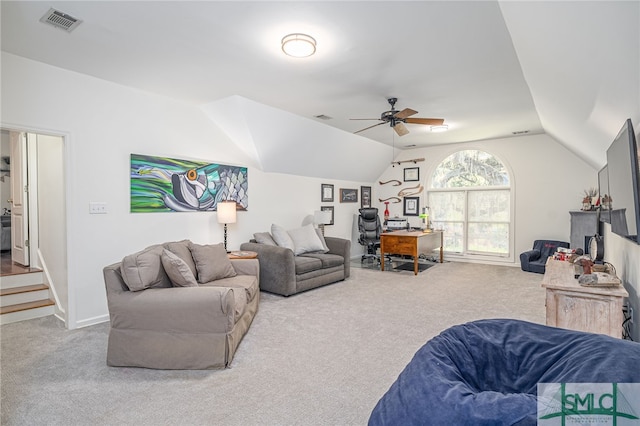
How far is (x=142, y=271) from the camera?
103 inches

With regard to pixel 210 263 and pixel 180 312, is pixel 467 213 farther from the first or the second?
pixel 180 312

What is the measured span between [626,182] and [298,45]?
243cm

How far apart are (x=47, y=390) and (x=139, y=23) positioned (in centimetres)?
262

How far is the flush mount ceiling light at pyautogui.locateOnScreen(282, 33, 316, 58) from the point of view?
2639 mm

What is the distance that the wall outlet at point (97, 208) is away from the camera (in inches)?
138

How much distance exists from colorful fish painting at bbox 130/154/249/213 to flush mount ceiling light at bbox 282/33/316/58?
7.34 feet

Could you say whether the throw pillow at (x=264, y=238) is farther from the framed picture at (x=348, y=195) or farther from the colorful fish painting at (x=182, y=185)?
the framed picture at (x=348, y=195)

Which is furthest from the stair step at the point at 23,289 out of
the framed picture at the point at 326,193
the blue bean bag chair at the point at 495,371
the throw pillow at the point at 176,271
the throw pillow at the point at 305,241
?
the framed picture at the point at 326,193

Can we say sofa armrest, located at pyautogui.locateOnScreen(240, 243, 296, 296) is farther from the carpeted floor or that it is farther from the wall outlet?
the wall outlet

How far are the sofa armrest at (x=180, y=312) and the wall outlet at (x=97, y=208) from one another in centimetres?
146

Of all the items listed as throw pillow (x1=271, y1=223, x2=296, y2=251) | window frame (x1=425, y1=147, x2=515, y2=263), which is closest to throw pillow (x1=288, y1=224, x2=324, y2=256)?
throw pillow (x1=271, y1=223, x2=296, y2=251)

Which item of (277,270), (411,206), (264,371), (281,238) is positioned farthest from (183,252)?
(411,206)

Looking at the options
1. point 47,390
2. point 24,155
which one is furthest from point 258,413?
point 24,155

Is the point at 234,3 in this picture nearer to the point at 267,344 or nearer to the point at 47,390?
the point at 267,344
